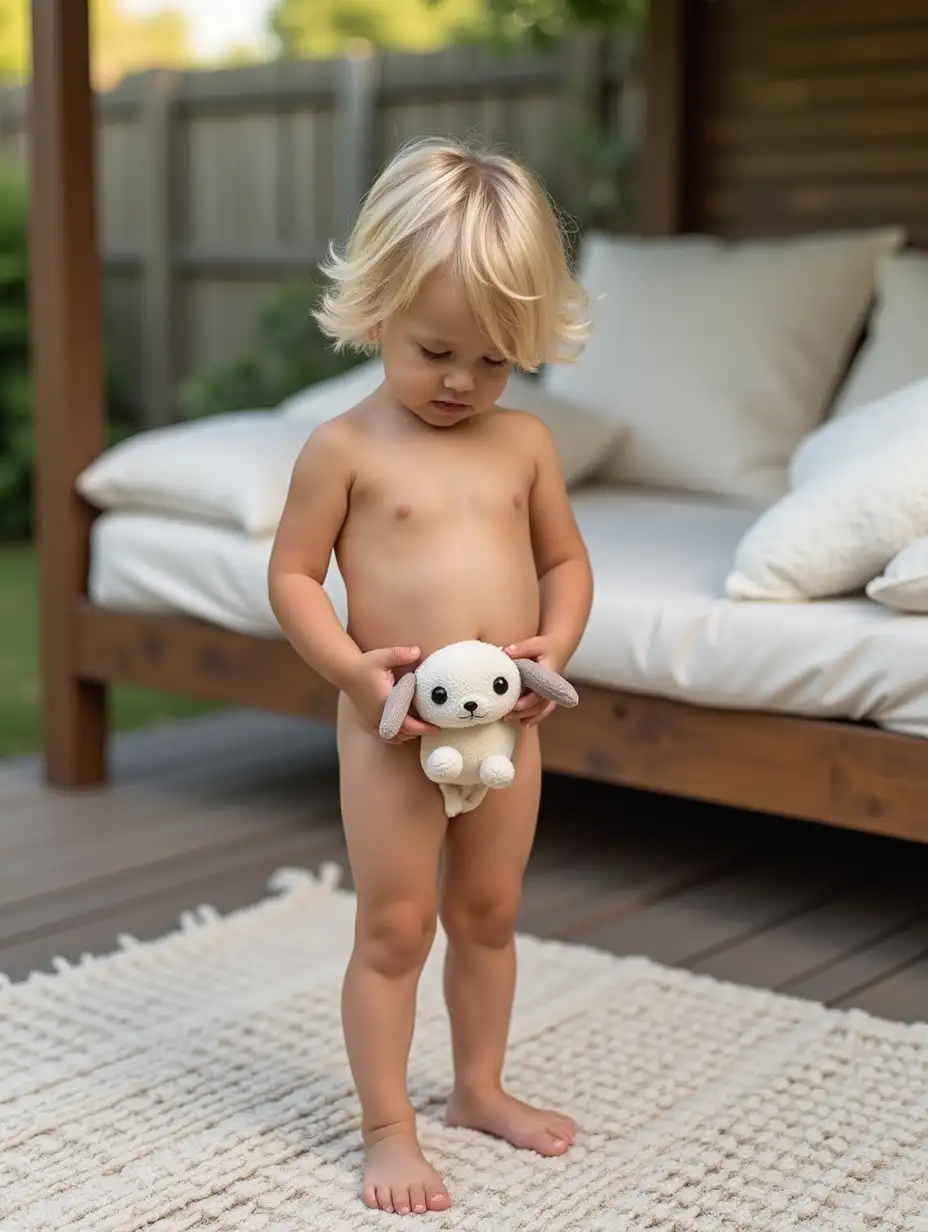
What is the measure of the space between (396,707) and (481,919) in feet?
0.97

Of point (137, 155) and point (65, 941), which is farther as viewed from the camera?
point (137, 155)

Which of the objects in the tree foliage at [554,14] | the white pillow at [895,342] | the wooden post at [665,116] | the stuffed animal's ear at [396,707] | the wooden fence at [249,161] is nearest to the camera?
the stuffed animal's ear at [396,707]

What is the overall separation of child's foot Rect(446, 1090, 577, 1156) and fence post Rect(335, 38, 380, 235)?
406 cm

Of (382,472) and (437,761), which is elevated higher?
(382,472)

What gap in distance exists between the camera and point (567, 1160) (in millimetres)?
1708

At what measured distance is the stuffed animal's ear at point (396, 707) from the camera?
59.2 inches

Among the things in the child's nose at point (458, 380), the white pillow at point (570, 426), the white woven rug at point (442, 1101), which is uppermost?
the child's nose at point (458, 380)

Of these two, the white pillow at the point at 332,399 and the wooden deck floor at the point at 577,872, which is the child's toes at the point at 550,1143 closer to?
the wooden deck floor at the point at 577,872

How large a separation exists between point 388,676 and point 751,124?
263cm

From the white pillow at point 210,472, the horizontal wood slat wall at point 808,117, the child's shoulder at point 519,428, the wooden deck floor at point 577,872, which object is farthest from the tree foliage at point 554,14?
the child's shoulder at point 519,428

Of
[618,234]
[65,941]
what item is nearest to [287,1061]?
[65,941]

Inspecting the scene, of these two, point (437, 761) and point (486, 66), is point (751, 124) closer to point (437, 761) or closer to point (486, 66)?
point (486, 66)

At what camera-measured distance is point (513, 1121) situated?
174cm

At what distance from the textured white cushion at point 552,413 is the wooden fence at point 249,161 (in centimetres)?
191
